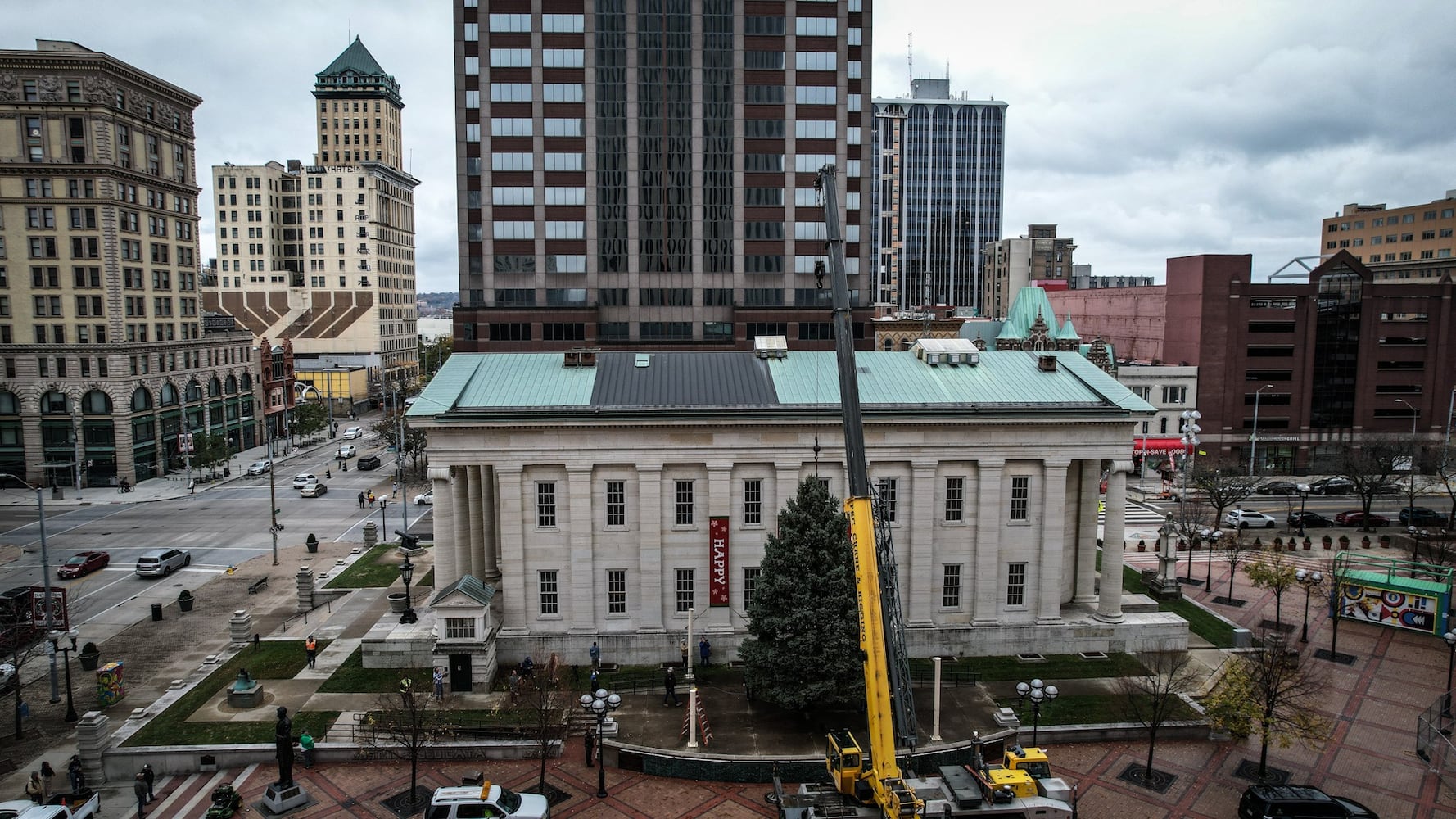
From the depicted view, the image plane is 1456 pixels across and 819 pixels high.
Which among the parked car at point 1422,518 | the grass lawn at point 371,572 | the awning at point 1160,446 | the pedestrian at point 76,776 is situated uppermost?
the awning at point 1160,446

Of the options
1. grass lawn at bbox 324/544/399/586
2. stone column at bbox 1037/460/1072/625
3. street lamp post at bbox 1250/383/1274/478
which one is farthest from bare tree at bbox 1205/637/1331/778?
street lamp post at bbox 1250/383/1274/478

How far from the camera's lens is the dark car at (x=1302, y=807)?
28984mm

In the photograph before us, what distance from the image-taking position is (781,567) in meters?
36.5

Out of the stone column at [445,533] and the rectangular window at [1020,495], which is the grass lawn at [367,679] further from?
the rectangular window at [1020,495]

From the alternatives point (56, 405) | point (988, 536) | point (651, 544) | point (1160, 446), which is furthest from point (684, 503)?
point (56, 405)

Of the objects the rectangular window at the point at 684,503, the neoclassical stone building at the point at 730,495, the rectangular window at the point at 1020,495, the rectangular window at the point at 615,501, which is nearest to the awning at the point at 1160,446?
the neoclassical stone building at the point at 730,495

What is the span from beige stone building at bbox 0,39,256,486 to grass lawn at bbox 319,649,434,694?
195 ft

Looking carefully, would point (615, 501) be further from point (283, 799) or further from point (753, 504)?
point (283, 799)

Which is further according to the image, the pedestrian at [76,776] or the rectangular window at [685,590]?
the rectangular window at [685,590]

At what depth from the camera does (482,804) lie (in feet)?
94.3

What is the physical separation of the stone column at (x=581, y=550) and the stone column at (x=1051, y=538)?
21.4 metres

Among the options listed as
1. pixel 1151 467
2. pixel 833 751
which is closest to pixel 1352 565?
pixel 1151 467

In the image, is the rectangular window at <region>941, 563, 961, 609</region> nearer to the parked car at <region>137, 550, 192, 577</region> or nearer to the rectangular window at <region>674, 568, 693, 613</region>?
the rectangular window at <region>674, 568, 693, 613</region>

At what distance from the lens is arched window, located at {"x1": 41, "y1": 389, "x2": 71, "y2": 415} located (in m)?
85.8
